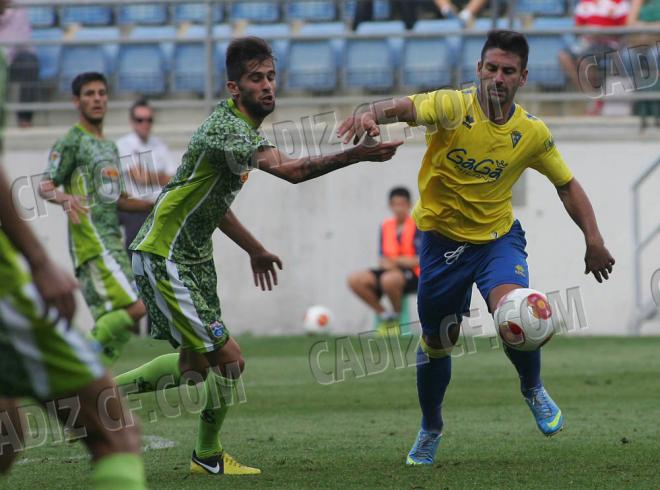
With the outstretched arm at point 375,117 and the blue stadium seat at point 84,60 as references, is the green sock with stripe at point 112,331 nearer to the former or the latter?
the outstretched arm at point 375,117

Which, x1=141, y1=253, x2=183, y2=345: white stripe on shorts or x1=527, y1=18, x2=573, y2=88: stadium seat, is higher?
x1=527, y1=18, x2=573, y2=88: stadium seat

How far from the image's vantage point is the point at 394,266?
15320 mm

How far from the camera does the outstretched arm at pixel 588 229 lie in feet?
22.7

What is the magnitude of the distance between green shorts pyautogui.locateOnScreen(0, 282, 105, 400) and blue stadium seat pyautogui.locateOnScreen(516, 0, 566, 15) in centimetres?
1399

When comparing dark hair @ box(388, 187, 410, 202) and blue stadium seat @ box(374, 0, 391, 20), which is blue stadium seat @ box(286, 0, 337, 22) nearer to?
blue stadium seat @ box(374, 0, 391, 20)

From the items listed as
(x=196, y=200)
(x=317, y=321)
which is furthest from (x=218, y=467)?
(x=317, y=321)

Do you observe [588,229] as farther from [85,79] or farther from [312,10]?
[312,10]

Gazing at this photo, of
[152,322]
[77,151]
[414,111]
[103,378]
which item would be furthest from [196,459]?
[77,151]

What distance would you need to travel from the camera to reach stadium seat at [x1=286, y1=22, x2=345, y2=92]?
664 inches

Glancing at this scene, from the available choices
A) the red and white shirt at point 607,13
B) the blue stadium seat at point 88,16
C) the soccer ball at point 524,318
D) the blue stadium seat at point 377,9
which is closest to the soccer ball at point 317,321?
the blue stadium seat at point 377,9

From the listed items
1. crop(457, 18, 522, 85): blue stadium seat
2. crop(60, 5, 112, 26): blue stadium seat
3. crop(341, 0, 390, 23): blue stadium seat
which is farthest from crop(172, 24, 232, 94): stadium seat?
crop(457, 18, 522, 85): blue stadium seat

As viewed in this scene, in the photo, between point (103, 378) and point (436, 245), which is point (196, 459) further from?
point (103, 378)

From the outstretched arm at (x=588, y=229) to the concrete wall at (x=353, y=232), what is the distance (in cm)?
859

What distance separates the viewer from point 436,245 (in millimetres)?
7078
